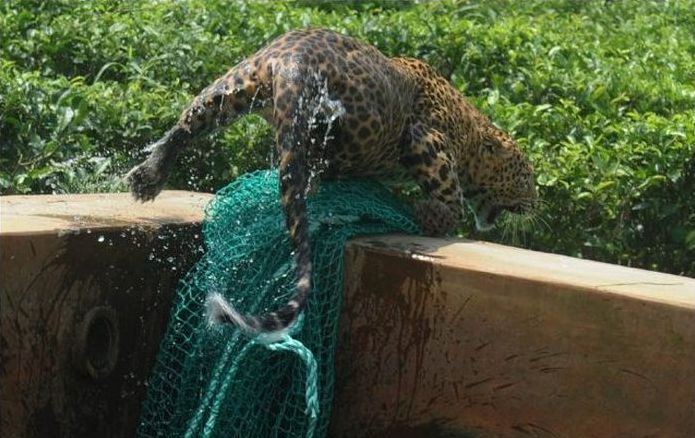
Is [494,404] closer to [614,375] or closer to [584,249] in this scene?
[614,375]

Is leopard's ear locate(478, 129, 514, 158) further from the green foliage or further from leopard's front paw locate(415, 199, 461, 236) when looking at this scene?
leopard's front paw locate(415, 199, 461, 236)

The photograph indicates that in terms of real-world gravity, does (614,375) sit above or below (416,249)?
below

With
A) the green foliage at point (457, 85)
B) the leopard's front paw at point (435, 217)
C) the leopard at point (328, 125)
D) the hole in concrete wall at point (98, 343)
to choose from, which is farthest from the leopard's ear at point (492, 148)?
the hole in concrete wall at point (98, 343)

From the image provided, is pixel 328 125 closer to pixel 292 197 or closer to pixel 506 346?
pixel 292 197

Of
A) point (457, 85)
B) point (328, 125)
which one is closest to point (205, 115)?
point (328, 125)

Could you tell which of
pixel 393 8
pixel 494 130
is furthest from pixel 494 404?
pixel 393 8

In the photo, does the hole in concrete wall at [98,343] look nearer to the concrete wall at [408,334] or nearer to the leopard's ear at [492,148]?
the concrete wall at [408,334]

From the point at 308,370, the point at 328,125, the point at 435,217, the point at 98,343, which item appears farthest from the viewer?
the point at 435,217

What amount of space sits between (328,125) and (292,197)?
517 millimetres

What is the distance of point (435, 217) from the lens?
5812mm

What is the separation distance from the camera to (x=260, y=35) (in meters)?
9.65

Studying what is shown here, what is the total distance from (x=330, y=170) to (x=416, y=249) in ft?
2.50

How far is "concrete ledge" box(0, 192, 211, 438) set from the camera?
4516mm

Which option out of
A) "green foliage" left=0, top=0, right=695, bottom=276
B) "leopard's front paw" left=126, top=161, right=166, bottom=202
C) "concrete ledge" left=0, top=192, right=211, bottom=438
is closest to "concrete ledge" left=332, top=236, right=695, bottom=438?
"concrete ledge" left=0, top=192, right=211, bottom=438
